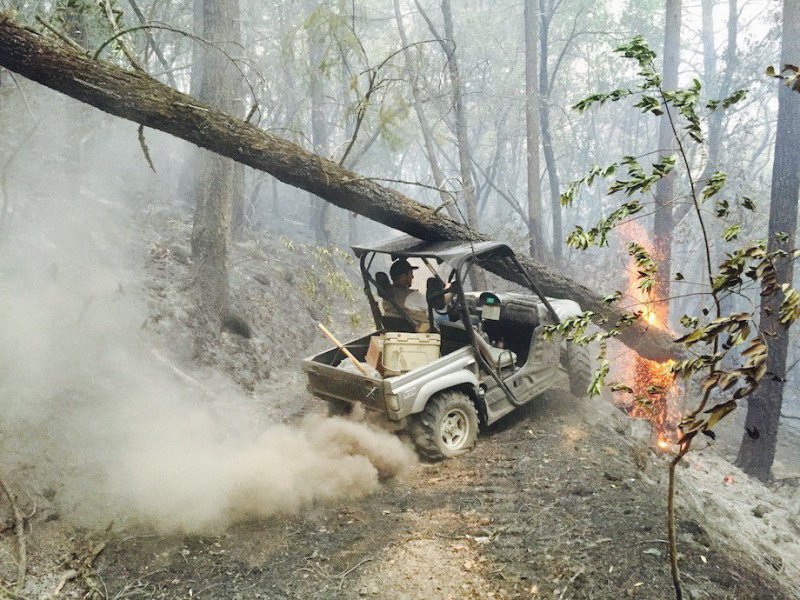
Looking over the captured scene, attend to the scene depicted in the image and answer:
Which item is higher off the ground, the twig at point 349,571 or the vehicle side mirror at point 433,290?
the vehicle side mirror at point 433,290

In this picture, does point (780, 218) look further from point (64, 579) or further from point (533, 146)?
point (64, 579)

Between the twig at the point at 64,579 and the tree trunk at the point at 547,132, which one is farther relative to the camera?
the tree trunk at the point at 547,132

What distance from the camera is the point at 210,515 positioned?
4.73 meters

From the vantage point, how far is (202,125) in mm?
5559

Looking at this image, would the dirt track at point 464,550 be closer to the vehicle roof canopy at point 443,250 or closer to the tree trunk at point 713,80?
the vehicle roof canopy at point 443,250

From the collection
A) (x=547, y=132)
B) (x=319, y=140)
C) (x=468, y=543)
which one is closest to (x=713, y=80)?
(x=547, y=132)

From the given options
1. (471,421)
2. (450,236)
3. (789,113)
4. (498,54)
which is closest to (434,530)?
(471,421)

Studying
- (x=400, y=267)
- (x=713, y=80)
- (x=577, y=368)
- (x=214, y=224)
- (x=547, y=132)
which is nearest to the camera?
(x=400, y=267)

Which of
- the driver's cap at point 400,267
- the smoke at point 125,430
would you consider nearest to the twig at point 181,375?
the smoke at point 125,430

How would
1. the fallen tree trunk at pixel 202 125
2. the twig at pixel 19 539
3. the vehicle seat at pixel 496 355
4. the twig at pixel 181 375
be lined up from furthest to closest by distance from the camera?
the twig at pixel 181 375 < the vehicle seat at pixel 496 355 < the fallen tree trunk at pixel 202 125 < the twig at pixel 19 539

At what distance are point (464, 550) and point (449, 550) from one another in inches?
4.6

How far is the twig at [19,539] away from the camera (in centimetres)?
368

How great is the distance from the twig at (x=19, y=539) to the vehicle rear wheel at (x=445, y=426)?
3.45m

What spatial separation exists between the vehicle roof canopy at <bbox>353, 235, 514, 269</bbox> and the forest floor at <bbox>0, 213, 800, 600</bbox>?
2.19 metres
